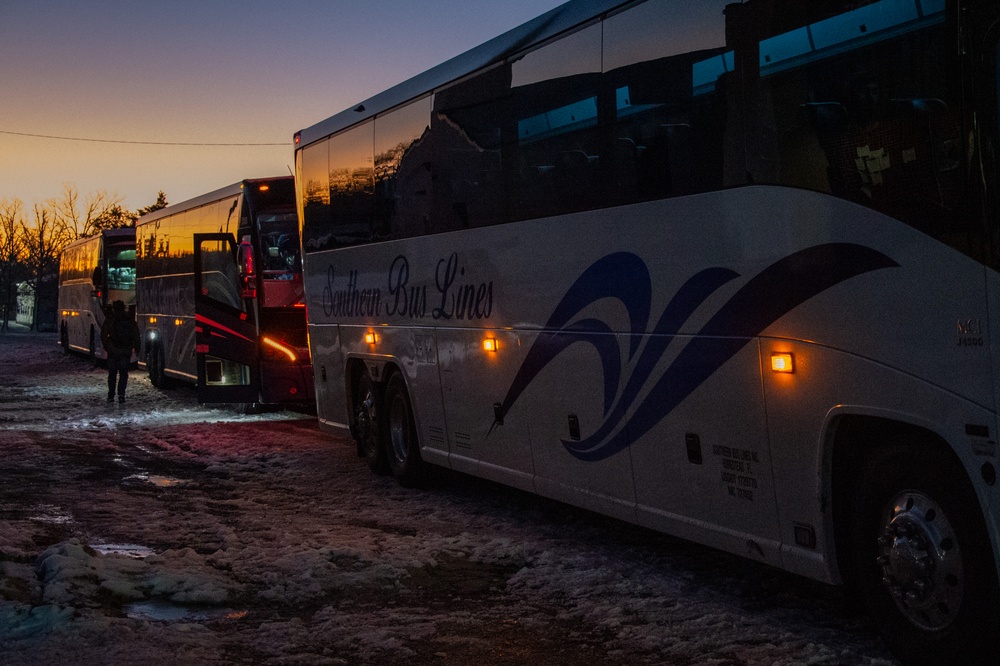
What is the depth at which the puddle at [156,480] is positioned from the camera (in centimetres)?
1296

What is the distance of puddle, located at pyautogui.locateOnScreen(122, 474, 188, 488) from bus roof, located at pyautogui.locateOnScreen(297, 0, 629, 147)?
13.4 feet

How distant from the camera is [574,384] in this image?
29.5ft

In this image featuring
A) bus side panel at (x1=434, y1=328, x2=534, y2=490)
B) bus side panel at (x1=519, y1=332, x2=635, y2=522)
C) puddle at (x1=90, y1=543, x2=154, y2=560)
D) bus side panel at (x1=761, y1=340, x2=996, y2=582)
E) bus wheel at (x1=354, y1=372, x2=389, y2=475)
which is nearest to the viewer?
bus side panel at (x1=761, y1=340, x2=996, y2=582)

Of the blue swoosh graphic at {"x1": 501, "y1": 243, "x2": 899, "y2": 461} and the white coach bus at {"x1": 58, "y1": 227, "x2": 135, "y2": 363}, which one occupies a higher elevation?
the white coach bus at {"x1": 58, "y1": 227, "x2": 135, "y2": 363}

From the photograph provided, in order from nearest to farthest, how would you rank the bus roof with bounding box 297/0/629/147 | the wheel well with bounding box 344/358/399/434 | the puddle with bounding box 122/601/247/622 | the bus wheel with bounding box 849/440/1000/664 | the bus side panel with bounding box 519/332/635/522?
the bus wheel with bounding box 849/440/1000/664 → the puddle with bounding box 122/601/247/622 → the bus side panel with bounding box 519/332/635/522 → the bus roof with bounding box 297/0/629/147 → the wheel well with bounding box 344/358/399/434

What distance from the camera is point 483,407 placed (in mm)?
10711

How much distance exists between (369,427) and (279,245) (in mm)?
7528

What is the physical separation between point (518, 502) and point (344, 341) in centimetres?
347

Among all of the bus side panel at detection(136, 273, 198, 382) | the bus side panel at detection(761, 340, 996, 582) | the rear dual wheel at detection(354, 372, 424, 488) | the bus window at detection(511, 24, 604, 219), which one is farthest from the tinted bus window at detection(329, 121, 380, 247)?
the bus side panel at detection(136, 273, 198, 382)

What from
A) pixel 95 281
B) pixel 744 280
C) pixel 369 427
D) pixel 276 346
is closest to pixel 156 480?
pixel 369 427

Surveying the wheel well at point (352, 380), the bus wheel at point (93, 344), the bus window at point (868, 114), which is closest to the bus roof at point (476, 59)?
the bus window at point (868, 114)

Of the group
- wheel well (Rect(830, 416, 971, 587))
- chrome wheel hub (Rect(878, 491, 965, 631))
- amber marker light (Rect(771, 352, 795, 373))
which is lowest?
chrome wheel hub (Rect(878, 491, 965, 631))

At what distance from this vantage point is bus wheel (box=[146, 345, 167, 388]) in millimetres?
28453

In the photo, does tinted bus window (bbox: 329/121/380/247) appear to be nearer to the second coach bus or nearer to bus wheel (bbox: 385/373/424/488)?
bus wheel (bbox: 385/373/424/488)
